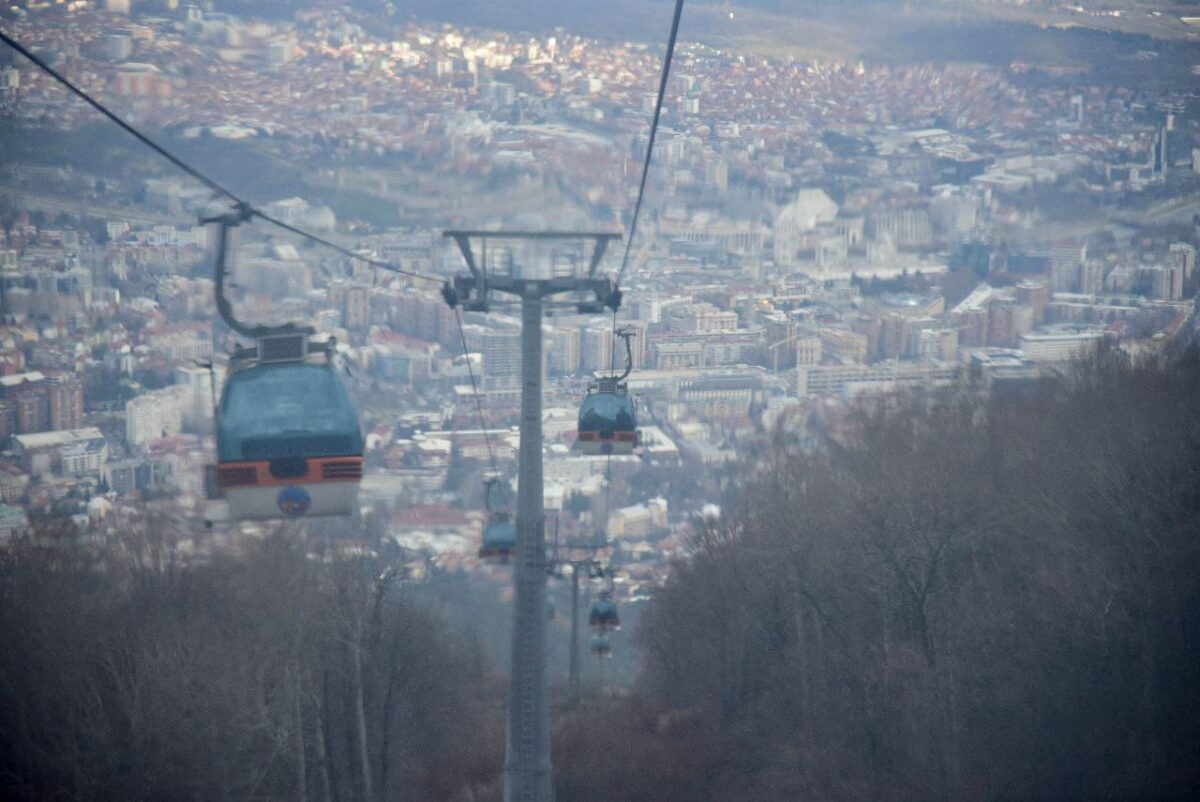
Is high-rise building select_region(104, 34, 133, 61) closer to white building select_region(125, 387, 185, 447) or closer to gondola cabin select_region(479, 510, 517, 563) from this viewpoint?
white building select_region(125, 387, 185, 447)

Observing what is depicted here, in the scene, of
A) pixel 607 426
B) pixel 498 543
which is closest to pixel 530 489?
pixel 607 426

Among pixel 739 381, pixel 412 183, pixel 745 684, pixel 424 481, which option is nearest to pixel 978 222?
pixel 739 381

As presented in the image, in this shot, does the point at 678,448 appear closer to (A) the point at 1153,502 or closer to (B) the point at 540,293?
(A) the point at 1153,502

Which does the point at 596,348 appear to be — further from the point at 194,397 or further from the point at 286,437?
the point at 286,437

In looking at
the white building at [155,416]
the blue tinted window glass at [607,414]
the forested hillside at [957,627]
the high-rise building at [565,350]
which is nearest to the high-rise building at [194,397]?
the white building at [155,416]

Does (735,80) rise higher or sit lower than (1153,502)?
higher

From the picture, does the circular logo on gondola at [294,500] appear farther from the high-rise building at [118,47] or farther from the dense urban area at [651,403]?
the high-rise building at [118,47]

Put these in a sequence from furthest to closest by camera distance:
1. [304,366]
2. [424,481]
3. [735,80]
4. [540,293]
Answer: [735,80]
[424,481]
[540,293]
[304,366]

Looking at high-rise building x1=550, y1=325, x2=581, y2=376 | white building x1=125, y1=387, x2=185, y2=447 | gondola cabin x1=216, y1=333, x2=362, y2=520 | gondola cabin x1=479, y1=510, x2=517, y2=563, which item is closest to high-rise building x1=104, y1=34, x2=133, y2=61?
high-rise building x1=550, y1=325, x2=581, y2=376
